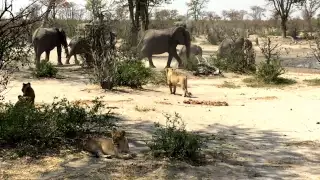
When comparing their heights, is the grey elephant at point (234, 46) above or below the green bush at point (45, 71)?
above

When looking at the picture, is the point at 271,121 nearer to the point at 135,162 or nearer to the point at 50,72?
the point at 135,162

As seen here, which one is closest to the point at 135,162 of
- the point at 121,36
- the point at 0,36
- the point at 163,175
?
the point at 163,175

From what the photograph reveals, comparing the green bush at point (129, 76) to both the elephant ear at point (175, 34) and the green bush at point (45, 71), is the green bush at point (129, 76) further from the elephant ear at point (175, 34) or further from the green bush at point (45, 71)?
the elephant ear at point (175, 34)

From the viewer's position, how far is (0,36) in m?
7.09

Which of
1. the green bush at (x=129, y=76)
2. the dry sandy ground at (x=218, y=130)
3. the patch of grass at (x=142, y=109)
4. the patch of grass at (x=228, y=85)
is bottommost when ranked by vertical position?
the dry sandy ground at (x=218, y=130)

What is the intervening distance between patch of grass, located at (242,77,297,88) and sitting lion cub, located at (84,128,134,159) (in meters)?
9.41

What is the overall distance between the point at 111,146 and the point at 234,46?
566 inches

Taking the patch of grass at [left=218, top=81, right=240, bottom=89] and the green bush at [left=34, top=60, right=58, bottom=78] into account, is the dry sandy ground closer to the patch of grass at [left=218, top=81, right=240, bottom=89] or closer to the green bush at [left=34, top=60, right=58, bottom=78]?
the patch of grass at [left=218, top=81, right=240, bottom=89]

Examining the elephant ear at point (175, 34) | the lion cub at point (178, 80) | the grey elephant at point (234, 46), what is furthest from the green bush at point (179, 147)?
the elephant ear at point (175, 34)

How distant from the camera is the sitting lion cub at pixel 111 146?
6.44 meters

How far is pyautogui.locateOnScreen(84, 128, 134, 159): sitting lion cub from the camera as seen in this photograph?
21.1 feet

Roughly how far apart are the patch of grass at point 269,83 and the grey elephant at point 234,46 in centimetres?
310

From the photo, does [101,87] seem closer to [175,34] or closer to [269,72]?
[269,72]

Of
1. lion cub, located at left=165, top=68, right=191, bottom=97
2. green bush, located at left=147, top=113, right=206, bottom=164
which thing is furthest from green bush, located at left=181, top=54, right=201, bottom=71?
green bush, located at left=147, top=113, right=206, bottom=164
